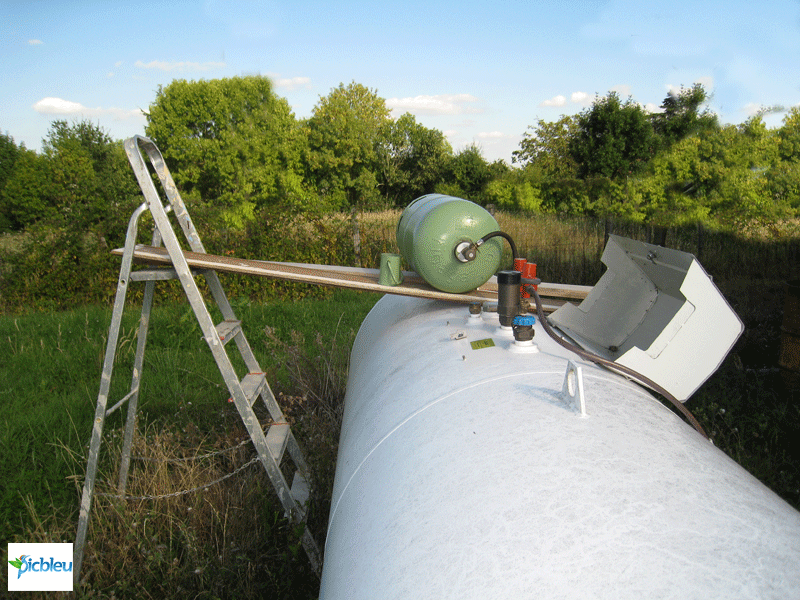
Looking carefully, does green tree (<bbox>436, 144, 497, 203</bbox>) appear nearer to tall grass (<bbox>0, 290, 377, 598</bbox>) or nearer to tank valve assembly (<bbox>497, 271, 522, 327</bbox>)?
tall grass (<bbox>0, 290, 377, 598</bbox>)

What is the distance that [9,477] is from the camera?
3482 millimetres

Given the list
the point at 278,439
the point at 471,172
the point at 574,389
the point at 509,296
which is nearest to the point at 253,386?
the point at 278,439

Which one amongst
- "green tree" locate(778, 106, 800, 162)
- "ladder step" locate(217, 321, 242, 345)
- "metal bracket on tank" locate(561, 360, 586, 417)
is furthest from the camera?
"green tree" locate(778, 106, 800, 162)

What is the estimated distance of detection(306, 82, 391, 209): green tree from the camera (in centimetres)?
3259

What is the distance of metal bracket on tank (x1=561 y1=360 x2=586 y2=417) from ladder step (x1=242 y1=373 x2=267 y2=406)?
5.47ft

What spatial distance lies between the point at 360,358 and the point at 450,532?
196 centimetres

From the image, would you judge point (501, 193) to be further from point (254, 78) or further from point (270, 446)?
point (254, 78)

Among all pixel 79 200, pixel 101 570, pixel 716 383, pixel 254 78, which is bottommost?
pixel 101 570

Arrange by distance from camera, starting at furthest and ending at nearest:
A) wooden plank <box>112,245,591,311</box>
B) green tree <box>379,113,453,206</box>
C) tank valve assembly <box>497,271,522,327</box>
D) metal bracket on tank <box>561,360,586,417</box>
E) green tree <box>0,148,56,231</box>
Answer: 1. green tree <box>379,113,453,206</box>
2. green tree <box>0,148,56,231</box>
3. wooden plank <box>112,245,591,311</box>
4. tank valve assembly <box>497,271,522,327</box>
5. metal bracket on tank <box>561,360,586,417</box>

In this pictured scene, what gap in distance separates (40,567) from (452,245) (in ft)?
8.61

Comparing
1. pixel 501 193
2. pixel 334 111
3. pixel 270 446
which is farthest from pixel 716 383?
pixel 334 111

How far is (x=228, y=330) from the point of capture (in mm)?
2895

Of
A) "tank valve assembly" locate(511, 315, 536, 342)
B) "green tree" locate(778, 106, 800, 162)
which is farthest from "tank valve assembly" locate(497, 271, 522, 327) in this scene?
"green tree" locate(778, 106, 800, 162)

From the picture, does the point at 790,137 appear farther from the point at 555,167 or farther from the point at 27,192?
the point at 27,192
